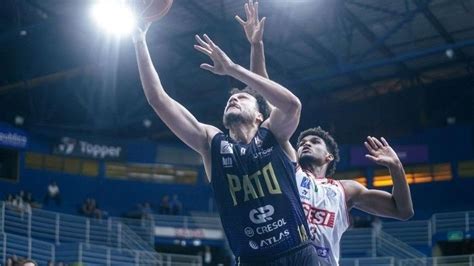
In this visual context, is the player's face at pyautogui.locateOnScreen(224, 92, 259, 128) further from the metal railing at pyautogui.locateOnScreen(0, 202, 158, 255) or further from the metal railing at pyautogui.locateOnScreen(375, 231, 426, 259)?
the metal railing at pyautogui.locateOnScreen(375, 231, 426, 259)

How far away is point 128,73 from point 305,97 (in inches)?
316

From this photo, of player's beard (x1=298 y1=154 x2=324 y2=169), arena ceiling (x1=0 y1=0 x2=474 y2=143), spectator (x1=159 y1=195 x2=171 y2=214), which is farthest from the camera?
spectator (x1=159 y1=195 x2=171 y2=214)

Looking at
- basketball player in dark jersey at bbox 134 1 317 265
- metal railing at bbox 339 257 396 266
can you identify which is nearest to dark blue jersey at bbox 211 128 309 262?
basketball player in dark jersey at bbox 134 1 317 265

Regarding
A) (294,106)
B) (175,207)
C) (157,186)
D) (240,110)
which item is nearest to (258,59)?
(240,110)

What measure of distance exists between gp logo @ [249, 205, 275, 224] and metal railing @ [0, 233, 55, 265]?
1765 centimetres

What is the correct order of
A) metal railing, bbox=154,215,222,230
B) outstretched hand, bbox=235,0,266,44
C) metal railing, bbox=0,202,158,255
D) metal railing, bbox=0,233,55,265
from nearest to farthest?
outstretched hand, bbox=235,0,266,44
metal railing, bbox=0,233,55,265
metal railing, bbox=0,202,158,255
metal railing, bbox=154,215,222,230

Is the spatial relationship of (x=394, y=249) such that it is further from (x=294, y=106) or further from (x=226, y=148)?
(x=294, y=106)

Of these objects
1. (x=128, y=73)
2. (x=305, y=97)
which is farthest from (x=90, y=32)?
(x=305, y=97)

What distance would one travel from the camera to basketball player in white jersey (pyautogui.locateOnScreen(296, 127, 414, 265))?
5.54m

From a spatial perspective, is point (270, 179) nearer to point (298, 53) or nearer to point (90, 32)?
point (90, 32)

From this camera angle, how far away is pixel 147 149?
32.0 meters

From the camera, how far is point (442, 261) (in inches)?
976

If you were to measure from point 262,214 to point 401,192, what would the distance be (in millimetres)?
1421

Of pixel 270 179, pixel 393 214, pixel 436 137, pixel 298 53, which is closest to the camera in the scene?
pixel 270 179
